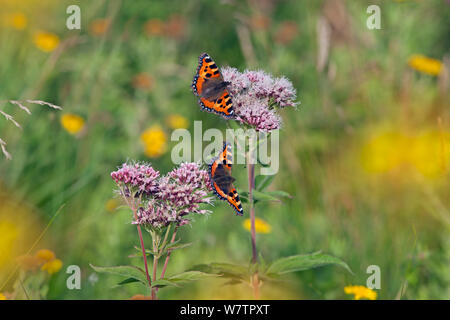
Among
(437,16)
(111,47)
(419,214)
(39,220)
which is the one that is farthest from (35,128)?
(437,16)

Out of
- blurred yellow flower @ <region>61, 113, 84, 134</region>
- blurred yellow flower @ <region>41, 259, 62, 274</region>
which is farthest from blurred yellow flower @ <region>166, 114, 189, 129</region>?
blurred yellow flower @ <region>41, 259, 62, 274</region>

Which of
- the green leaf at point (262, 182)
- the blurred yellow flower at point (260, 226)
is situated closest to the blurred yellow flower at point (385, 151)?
the blurred yellow flower at point (260, 226)

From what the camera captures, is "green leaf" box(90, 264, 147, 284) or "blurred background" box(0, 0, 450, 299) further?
"blurred background" box(0, 0, 450, 299)

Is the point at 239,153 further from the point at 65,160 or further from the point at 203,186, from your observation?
the point at 65,160

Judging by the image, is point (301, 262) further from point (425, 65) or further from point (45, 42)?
point (45, 42)

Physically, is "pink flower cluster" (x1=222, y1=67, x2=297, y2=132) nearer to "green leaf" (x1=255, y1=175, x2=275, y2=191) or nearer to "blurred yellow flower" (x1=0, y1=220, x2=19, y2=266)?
"green leaf" (x1=255, y1=175, x2=275, y2=191)

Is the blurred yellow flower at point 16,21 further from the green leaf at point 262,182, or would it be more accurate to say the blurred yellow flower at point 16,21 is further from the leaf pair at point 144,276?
the leaf pair at point 144,276

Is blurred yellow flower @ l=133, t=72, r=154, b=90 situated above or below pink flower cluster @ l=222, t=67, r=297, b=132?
above
